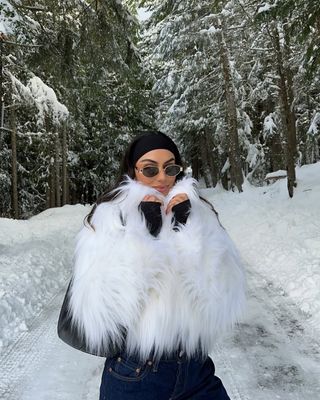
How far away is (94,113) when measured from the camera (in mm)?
30406

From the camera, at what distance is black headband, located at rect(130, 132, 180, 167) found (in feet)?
7.17

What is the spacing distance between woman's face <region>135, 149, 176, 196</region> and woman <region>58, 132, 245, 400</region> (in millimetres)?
72

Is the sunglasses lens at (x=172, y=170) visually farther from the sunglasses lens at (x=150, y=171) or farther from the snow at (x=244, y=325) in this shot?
the snow at (x=244, y=325)

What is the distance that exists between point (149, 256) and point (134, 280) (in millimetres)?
114

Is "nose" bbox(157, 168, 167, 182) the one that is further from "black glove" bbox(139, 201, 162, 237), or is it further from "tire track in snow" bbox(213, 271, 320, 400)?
"tire track in snow" bbox(213, 271, 320, 400)

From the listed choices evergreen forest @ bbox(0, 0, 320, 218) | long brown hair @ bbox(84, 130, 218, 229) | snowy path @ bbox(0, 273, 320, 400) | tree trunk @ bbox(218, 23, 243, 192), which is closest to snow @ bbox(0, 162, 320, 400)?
snowy path @ bbox(0, 273, 320, 400)

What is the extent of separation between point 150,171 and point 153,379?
904 mm

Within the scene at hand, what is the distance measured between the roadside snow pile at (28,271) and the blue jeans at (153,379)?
3.84m

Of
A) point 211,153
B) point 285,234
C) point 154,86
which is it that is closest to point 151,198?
point 285,234

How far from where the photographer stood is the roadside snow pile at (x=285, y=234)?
7152 mm

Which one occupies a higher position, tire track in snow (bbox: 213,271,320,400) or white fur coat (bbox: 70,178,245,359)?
white fur coat (bbox: 70,178,245,359)

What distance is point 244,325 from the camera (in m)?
5.73

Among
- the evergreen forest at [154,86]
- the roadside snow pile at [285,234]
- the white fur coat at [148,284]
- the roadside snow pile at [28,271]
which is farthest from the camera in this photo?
the evergreen forest at [154,86]

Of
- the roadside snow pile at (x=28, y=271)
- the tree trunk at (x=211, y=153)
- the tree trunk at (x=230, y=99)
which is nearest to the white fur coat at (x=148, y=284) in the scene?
the roadside snow pile at (x=28, y=271)
